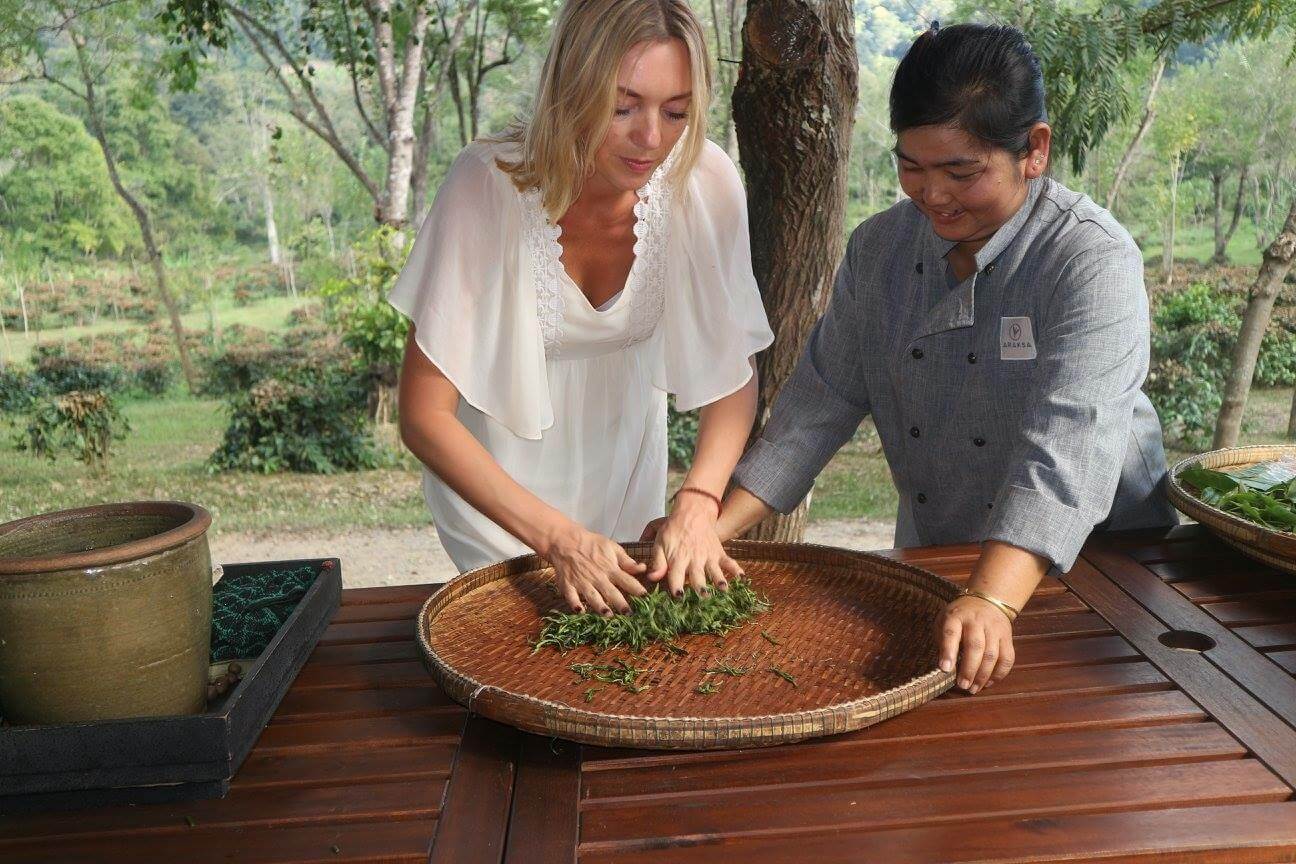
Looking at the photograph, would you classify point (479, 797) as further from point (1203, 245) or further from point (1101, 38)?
point (1203, 245)

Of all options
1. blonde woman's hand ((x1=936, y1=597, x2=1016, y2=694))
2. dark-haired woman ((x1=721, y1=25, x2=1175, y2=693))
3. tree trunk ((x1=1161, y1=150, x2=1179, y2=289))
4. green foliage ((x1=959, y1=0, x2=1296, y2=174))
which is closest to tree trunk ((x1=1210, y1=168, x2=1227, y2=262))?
tree trunk ((x1=1161, y1=150, x2=1179, y2=289))

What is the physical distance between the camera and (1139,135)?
8070mm

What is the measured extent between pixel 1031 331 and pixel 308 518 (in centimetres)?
636

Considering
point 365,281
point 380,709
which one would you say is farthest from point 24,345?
point 380,709

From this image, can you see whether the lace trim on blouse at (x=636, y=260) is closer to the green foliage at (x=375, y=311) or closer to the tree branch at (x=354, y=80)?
the green foliage at (x=375, y=311)

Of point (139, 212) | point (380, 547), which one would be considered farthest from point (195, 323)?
point (380, 547)

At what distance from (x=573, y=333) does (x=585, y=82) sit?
50 cm

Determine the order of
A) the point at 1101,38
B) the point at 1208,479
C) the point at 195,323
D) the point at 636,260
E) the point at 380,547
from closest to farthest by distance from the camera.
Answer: the point at 1208,479 → the point at 636,260 → the point at 1101,38 → the point at 380,547 → the point at 195,323

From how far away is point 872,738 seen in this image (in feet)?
4.28

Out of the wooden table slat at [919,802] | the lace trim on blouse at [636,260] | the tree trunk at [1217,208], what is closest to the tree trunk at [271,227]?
the tree trunk at [1217,208]

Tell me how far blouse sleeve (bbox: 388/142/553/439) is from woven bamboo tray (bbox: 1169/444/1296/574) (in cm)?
111

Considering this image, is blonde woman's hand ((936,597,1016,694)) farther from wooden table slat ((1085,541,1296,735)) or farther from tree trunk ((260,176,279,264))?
tree trunk ((260,176,279,264))

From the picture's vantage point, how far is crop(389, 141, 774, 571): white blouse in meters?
1.95

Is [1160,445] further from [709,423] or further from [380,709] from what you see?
[380,709]
